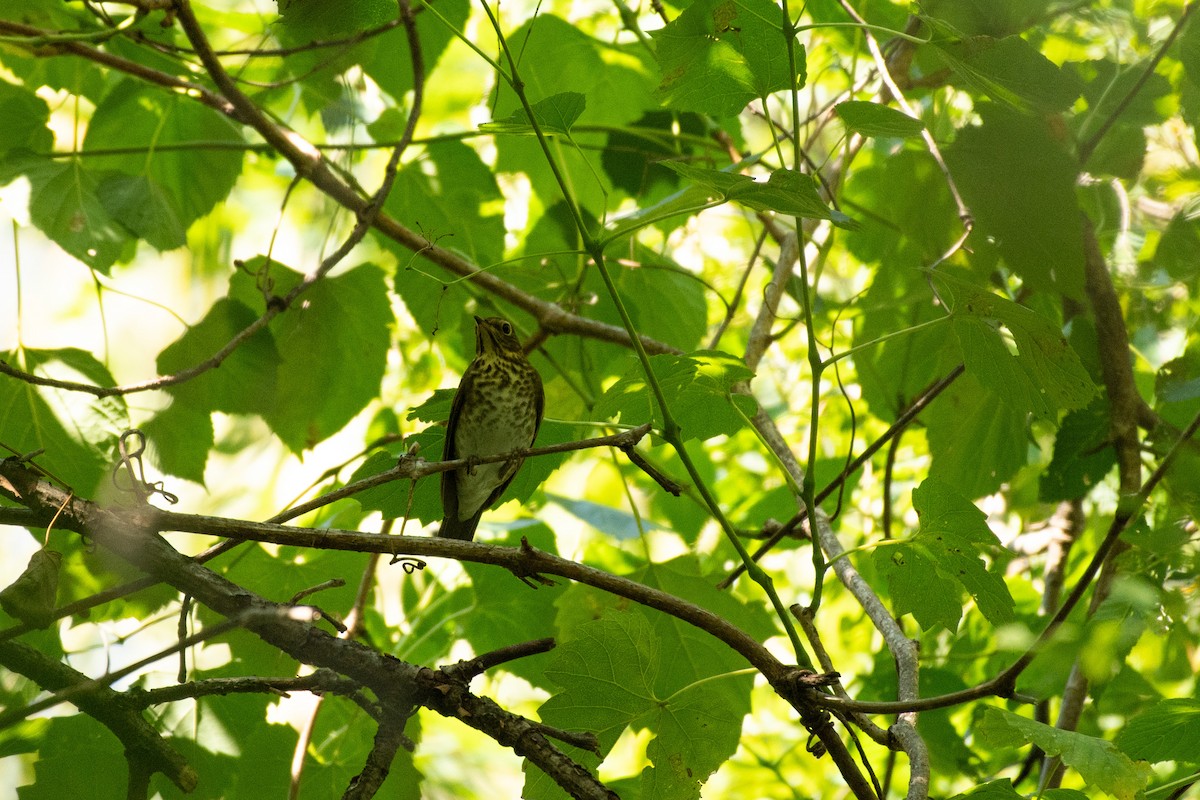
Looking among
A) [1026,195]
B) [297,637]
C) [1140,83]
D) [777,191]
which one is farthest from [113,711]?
[1140,83]

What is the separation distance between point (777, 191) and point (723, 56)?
48 cm

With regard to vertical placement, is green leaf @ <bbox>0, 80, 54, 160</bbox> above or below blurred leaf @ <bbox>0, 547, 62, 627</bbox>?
above

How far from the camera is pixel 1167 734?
172 centimetres

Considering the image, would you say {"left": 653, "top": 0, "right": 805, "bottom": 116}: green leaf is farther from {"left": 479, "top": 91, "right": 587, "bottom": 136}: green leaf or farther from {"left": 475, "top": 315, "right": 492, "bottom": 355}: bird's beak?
{"left": 475, "top": 315, "right": 492, "bottom": 355}: bird's beak

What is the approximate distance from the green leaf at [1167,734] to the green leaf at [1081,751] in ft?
1.11

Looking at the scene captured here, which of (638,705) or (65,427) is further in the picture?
(65,427)

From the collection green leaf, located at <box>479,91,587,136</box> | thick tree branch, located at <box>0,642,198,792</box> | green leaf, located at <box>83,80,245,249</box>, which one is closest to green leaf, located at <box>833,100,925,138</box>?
green leaf, located at <box>479,91,587,136</box>

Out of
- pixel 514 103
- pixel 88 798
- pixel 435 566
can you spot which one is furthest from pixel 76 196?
pixel 435 566

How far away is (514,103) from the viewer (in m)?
2.89

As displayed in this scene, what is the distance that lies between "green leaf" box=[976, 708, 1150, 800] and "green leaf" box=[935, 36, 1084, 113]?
0.96m

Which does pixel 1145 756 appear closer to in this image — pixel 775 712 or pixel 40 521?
pixel 40 521

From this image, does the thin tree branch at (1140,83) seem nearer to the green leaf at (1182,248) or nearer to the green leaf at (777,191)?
the green leaf at (1182,248)

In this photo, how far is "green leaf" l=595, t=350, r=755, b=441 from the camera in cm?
172

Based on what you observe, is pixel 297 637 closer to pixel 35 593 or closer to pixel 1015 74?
pixel 35 593
